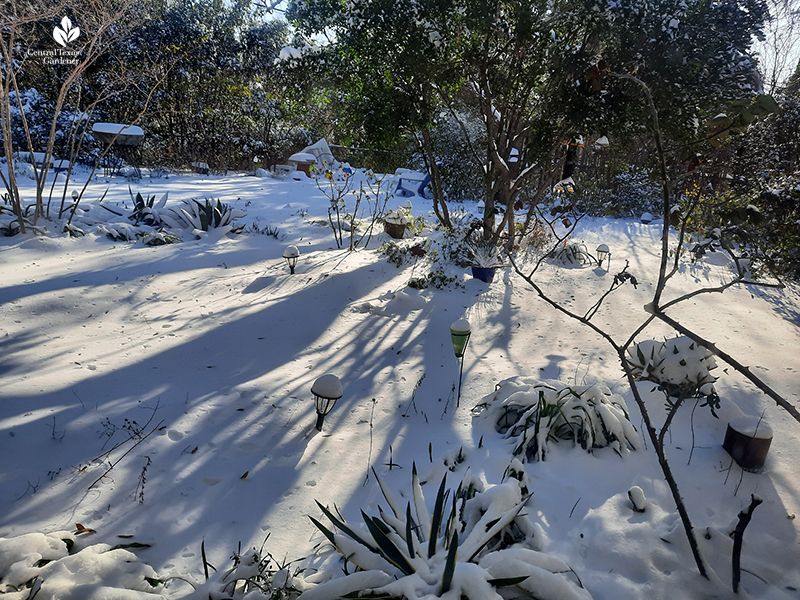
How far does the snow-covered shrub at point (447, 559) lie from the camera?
4.63 feet

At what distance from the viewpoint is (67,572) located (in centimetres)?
160

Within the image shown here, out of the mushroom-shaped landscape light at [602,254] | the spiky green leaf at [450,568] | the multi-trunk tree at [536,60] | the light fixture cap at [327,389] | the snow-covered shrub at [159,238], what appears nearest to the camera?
the spiky green leaf at [450,568]

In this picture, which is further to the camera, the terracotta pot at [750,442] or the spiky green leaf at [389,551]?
the terracotta pot at [750,442]

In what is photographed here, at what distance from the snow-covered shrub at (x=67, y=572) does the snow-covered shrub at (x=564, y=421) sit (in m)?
1.87

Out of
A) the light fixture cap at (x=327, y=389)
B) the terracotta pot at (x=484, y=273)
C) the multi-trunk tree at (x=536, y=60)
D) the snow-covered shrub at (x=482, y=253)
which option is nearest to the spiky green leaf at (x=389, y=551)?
the light fixture cap at (x=327, y=389)

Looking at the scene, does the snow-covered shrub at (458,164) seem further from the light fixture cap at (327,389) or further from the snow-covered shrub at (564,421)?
the light fixture cap at (327,389)

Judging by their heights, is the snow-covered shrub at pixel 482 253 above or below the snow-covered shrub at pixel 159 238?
below

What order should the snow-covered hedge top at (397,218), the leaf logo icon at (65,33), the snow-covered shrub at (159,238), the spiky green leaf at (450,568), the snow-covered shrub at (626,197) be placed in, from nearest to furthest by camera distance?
1. the spiky green leaf at (450,568)
2. the leaf logo icon at (65,33)
3. the snow-covered shrub at (159,238)
4. the snow-covered hedge top at (397,218)
5. the snow-covered shrub at (626,197)

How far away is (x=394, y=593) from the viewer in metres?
1.39

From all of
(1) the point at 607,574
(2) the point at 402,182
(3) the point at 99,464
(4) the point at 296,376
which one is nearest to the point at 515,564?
(1) the point at 607,574

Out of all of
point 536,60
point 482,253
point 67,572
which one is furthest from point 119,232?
point 536,60

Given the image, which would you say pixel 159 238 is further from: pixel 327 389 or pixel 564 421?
pixel 564 421

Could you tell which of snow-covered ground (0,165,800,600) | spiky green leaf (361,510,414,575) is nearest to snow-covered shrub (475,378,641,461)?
snow-covered ground (0,165,800,600)

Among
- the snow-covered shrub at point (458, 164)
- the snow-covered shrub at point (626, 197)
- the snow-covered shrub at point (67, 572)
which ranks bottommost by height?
the snow-covered shrub at point (67, 572)
